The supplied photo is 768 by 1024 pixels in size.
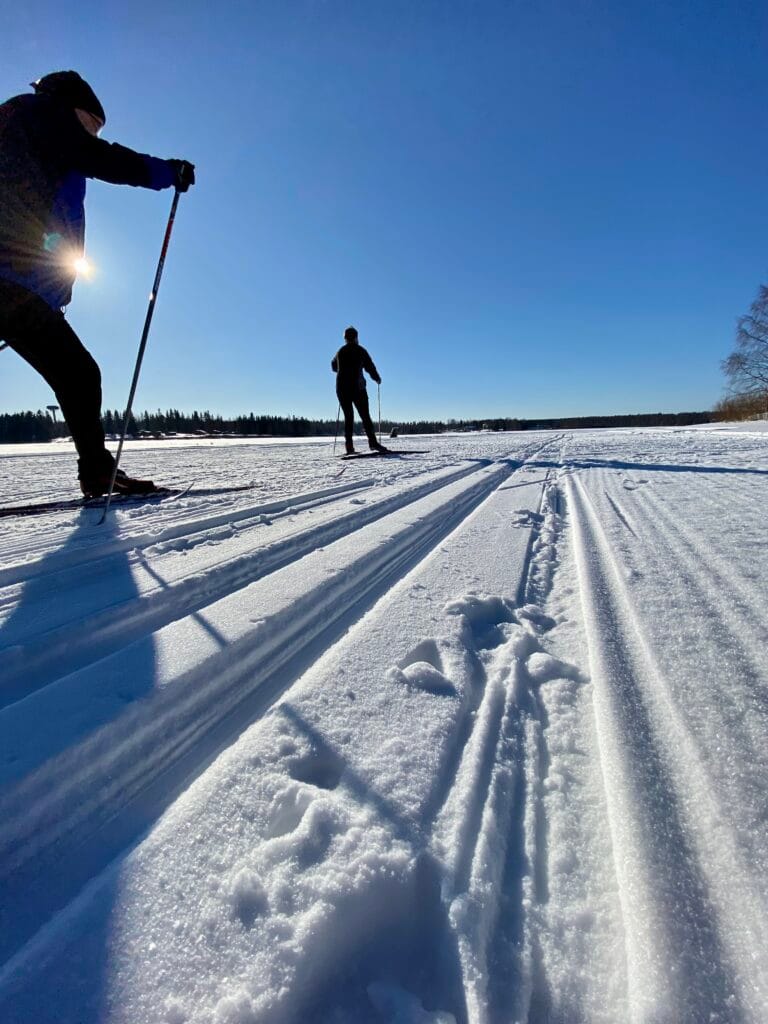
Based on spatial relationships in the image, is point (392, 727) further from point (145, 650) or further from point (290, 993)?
point (145, 650)

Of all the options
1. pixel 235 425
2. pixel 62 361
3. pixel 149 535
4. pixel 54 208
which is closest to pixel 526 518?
pixel 149 535

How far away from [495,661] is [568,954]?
1.95 feet

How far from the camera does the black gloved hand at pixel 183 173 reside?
→ 2781 millimetres

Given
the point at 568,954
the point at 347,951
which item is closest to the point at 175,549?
the point at 347,951

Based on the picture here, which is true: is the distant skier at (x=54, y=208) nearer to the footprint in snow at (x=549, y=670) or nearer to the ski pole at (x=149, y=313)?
the ski pole at (x=149, y=313)

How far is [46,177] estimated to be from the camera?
248cm

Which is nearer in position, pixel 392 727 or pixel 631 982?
pixel 631 982

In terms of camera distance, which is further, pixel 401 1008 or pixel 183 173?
pixel 183 173

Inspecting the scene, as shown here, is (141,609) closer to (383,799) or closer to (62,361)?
(383,799)

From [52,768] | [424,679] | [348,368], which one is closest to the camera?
[52,768]

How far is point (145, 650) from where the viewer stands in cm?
107

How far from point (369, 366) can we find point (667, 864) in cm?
862

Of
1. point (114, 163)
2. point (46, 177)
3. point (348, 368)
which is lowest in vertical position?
point (348, 368)

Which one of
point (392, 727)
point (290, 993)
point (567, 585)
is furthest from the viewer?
point (567, 585)
